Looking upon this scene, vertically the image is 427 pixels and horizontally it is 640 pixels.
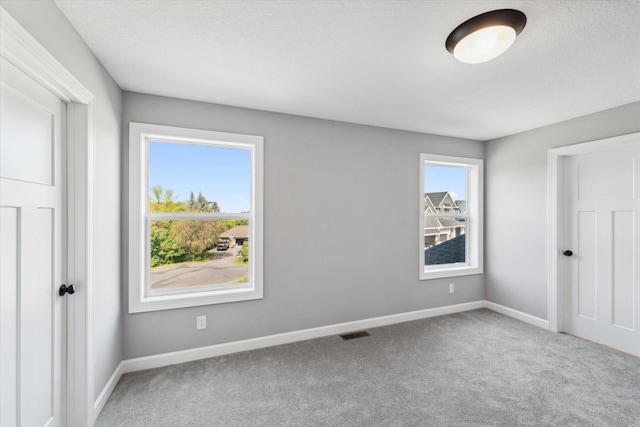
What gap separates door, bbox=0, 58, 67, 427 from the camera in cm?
123

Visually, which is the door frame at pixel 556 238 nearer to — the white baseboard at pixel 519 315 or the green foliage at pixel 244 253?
the white baseboard at pixel 519 315

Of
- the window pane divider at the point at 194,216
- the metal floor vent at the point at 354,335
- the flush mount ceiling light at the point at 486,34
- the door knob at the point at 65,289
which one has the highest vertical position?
the flush mount ceiling light at the point at 486,34

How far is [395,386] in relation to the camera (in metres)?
2.19

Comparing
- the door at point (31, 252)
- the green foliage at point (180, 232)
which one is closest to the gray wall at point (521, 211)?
the green foliage at point (180, 232)

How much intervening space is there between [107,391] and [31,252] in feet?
4.26

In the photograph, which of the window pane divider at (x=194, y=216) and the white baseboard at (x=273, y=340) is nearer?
→ the white baseboard at (x=273, y=340)

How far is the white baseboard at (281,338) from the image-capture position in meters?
2.37

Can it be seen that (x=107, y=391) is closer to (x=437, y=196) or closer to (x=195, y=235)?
(x=195, y=235)

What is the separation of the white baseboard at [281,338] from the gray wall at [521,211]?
0.12 metres

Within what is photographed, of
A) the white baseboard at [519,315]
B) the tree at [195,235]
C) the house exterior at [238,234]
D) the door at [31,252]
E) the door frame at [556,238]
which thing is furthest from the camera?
the white baseboard at [519,315]

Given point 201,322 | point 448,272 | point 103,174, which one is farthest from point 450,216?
point 103,174

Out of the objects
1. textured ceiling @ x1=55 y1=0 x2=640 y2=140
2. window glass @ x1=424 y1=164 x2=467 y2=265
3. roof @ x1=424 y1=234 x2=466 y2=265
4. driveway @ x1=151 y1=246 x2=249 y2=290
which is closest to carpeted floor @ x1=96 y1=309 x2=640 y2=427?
driveway @ x1=151 y1=246 x2=249 y2=290

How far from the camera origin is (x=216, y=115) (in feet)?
8.84

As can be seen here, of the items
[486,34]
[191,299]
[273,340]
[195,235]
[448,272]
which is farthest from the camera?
[448,272]
